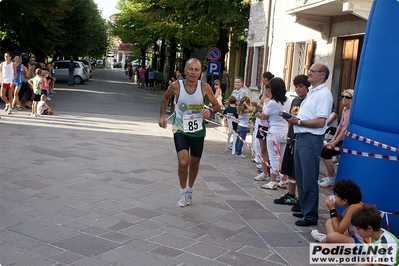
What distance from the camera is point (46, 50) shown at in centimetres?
2678

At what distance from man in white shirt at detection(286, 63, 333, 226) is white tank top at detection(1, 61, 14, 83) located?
12419 millimetres

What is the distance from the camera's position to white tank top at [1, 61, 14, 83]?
15.6 meters

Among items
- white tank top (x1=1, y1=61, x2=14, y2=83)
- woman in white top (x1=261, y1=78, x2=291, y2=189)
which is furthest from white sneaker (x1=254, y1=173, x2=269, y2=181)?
white tank top (x1=1, y1=61, x2=14, y2=83)

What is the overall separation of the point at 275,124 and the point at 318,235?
2566 millimetres

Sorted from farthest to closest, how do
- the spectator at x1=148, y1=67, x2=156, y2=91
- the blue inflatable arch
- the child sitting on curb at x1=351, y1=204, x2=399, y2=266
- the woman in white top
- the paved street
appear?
the spectator at x1=148, y1=67, x2=156, y2=91 < the woman in white top < the blue inflatable arch < the paved street < the child sitting on curb at x1=351, y1=204, x2=399, y2=266

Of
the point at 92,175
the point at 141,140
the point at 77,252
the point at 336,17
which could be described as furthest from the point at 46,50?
the point at 77,252

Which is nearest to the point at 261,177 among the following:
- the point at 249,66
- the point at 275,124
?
the point at 275,124

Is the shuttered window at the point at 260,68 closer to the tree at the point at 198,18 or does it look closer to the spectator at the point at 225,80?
the tree at the point at 198,18

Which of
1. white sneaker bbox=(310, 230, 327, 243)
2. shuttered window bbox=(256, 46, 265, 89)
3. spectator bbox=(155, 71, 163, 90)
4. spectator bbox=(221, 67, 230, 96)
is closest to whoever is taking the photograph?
white sneaker bbox=(310, 230, 327, 243)

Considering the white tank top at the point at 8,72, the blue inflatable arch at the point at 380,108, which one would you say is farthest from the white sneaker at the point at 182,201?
the white tank top at the point at 8,72

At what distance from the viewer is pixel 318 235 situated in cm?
516

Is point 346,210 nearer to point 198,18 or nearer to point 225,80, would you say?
point 198,18

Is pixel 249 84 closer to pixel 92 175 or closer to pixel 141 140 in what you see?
pixel 141 140

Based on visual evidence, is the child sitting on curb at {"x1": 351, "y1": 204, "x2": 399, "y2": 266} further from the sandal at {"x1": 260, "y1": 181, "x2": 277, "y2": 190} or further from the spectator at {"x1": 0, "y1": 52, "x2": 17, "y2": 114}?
the spectator at {"x1": 0, "y1": 52, "x2": 17, "y2": 114}
